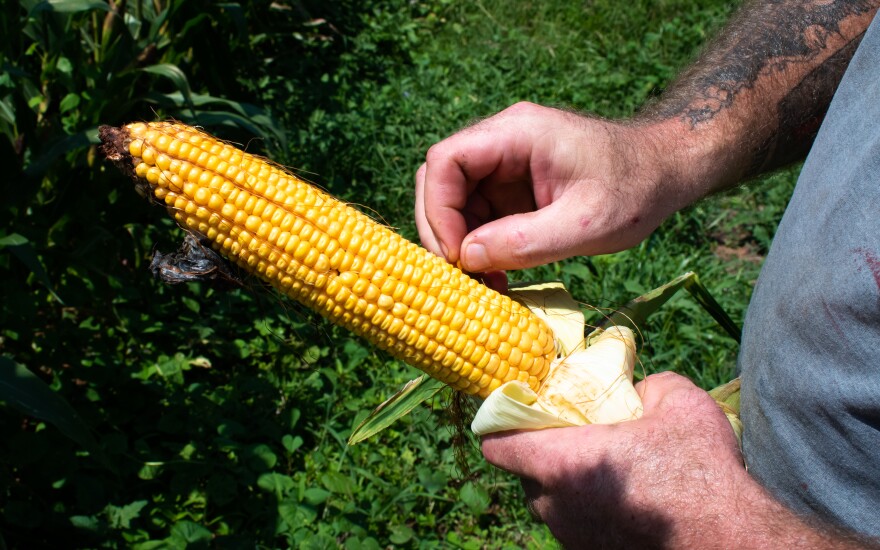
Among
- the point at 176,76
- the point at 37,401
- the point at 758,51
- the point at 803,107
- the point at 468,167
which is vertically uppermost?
the point at 758,51

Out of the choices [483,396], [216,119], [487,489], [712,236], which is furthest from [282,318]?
[712,236]

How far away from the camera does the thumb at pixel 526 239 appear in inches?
75.5

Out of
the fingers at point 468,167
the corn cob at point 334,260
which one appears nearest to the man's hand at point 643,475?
the corn cob at point 334,260

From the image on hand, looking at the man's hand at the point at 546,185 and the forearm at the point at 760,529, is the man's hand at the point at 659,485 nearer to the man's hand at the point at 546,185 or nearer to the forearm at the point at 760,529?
the forearm at the point at 760,529

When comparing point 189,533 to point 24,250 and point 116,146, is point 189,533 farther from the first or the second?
point 116,146

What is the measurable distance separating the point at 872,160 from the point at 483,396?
1022 millimetres

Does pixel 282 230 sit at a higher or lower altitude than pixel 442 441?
higher

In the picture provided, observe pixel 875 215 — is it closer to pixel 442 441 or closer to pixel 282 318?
pixel 442 441

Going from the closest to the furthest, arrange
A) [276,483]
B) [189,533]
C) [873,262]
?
[873,262]
[189,533]
[276,483]

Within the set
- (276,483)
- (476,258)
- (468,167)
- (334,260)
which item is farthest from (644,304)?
(276,483)

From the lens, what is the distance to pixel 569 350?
1.96 m

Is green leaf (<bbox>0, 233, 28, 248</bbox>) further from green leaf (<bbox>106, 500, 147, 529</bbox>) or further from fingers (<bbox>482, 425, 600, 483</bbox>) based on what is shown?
fingers (<bbox>482, 425, 600, 483</bbox>)

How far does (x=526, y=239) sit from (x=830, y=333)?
2.46ft

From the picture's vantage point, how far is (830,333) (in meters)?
1.46
